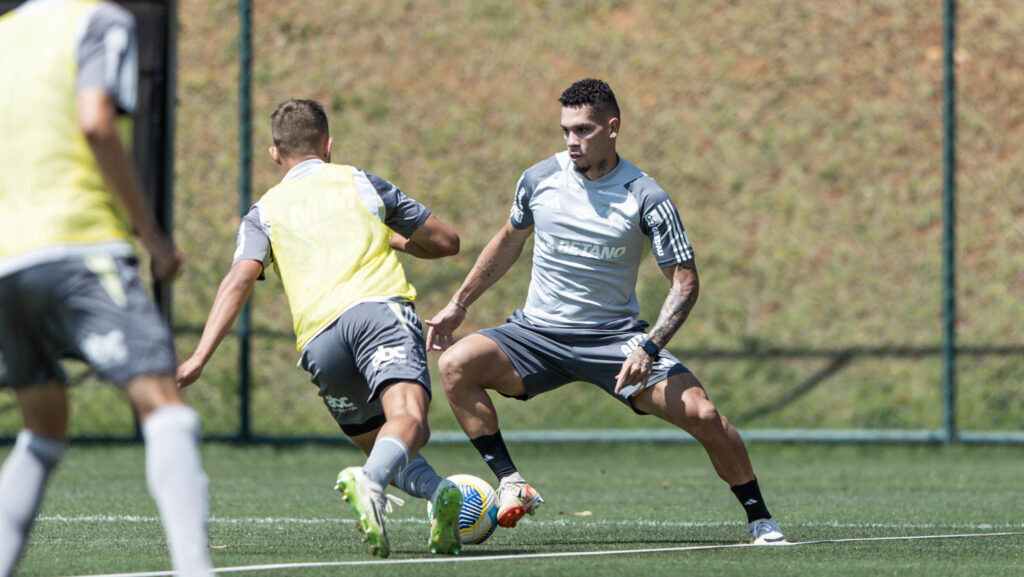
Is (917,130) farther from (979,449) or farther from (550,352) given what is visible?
(550,352)

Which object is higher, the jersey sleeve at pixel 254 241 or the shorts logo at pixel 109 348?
the jersey sleeve at pixel 254 241

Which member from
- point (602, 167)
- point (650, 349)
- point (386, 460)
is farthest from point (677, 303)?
point (386, 460)

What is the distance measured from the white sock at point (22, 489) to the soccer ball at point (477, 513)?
198 centimetres

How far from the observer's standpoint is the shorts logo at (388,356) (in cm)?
489

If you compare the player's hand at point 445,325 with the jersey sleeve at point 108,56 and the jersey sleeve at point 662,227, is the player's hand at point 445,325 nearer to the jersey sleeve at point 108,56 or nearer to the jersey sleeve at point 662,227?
the jersey sleeve at point 662,227

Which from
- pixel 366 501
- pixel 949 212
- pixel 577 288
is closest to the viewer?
pixel 366 501

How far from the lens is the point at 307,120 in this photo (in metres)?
5.29

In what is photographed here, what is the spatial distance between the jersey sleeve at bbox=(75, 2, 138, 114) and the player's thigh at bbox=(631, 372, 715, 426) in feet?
8.82

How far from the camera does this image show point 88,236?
321 centimetres

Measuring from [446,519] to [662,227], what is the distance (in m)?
1.43

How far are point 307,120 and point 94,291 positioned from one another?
219 cm

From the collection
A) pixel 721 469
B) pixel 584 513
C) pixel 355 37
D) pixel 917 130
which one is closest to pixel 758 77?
pixel 917 130

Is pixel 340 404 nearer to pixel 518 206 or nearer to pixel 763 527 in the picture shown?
pixel 518 206

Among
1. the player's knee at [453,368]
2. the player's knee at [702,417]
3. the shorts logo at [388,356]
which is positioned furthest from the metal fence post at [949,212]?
the shorts logo at [388,356]
